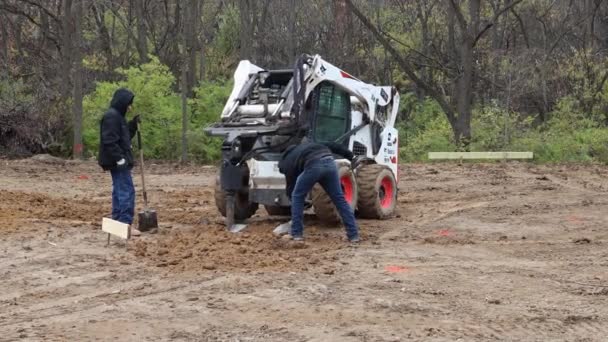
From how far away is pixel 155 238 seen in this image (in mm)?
11984

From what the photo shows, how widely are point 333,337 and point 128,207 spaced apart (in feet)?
19.3

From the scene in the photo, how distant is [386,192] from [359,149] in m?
0.83

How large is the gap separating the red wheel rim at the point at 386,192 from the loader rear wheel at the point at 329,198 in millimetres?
984

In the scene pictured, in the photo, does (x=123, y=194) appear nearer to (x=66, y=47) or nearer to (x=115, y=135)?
(x=115, y=135)

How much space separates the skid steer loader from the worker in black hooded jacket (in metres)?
1.33

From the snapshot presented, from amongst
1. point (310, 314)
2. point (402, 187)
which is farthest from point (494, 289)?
point (402, 187)

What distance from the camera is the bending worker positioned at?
11453 millimetres

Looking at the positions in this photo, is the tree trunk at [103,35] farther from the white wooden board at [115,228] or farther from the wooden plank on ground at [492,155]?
the white wooden board at [115,228]

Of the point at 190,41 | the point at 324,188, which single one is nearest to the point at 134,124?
the point at 324,188

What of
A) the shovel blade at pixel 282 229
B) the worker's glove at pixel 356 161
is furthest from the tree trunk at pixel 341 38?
the shovel blade at pixel 282 229

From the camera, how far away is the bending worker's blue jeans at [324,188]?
11.4m

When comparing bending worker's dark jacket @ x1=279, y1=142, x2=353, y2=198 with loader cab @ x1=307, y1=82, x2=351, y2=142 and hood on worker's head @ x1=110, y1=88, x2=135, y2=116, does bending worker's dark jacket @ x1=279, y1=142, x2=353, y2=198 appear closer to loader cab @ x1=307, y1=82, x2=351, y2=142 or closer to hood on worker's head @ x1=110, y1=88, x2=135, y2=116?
loader cab @ x1=307, y1=82, x2=351, y2=142

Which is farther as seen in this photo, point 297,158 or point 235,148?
point 235,148

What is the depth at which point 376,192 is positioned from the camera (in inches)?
536
